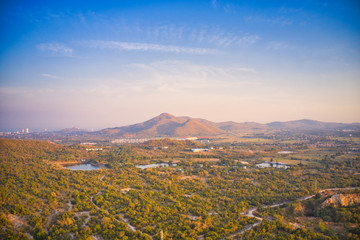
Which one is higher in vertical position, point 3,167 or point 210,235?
point 3,167

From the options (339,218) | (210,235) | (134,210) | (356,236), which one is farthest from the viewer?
(134,210)

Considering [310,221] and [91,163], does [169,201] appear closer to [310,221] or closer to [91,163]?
[310,221]

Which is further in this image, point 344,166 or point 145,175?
point 344,166

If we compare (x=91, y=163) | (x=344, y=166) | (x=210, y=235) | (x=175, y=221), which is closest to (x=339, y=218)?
(x=210, y=235)

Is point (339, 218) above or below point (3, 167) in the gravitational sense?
below

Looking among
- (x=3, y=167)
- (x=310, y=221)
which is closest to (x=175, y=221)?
(x=310, y=221)

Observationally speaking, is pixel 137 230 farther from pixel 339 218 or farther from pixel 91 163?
pixel 91 163

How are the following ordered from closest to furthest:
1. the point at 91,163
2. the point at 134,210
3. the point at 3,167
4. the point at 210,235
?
1. the point at 210,235
2. the point at 134,210
3. the point at 3,167
4. the point at 91,163

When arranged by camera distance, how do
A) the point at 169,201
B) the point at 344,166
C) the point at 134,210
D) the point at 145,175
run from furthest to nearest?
1. the point at 344,166
2. the point at 145,175
3. the point at 169,201
4. the point at 134,210

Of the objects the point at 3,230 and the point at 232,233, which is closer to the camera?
the point at 3,230
